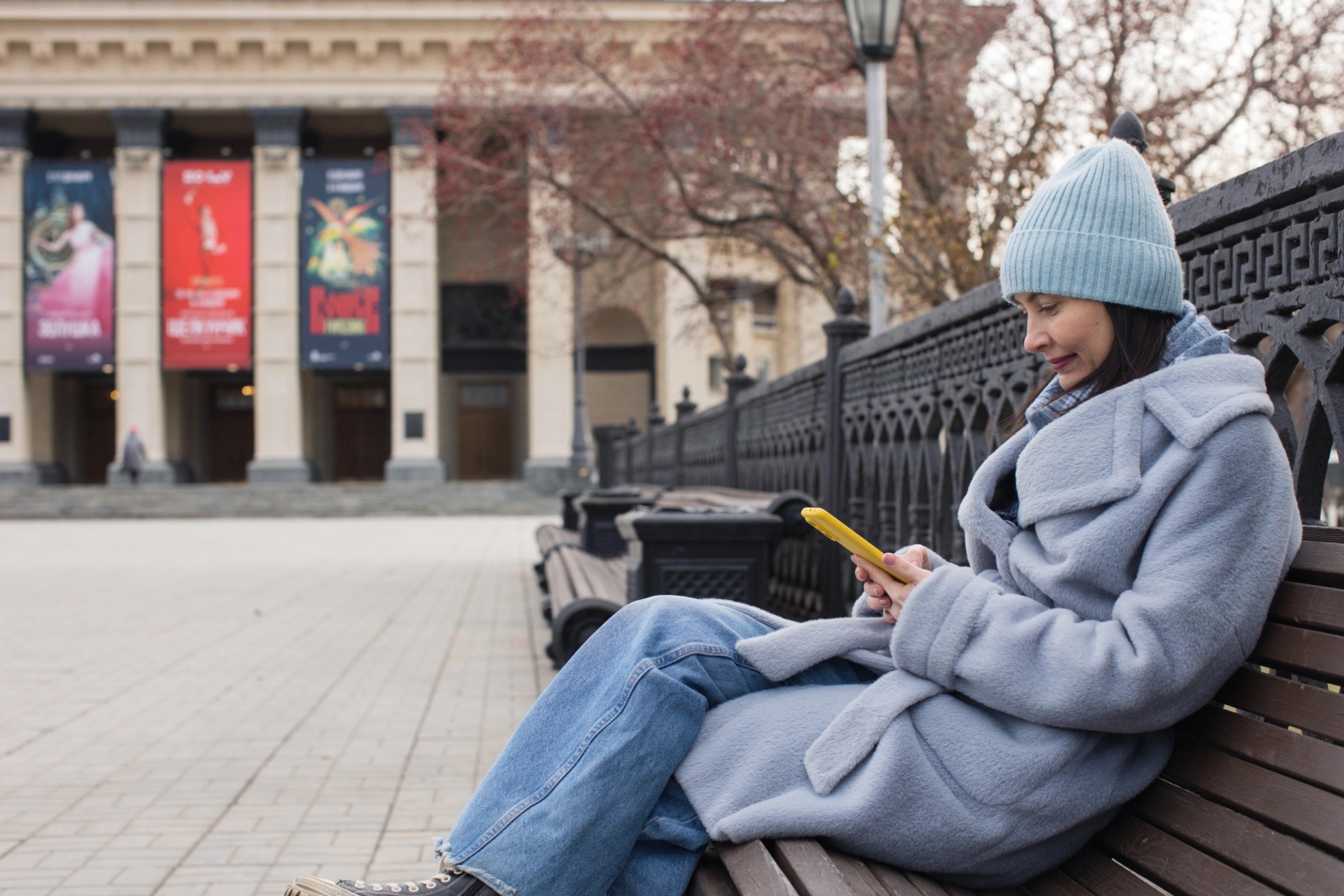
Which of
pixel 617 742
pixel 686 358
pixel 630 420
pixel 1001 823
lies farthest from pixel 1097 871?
pixel 686 358

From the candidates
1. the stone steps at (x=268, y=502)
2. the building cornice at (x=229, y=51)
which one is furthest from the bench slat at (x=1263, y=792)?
the building cornice at (x=229, y=51)

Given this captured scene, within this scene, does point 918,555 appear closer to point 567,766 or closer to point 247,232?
point 567,766

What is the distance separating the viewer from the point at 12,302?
129 ft

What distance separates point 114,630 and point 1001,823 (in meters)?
8.30

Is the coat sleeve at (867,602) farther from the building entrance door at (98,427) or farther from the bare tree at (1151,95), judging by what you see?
the building entrance door at (98,427)

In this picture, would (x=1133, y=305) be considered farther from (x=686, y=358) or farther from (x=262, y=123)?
(x=262, y=123)

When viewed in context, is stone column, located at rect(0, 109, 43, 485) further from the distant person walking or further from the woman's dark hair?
the woman's dark hair

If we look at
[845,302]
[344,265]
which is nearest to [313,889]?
[845,302]

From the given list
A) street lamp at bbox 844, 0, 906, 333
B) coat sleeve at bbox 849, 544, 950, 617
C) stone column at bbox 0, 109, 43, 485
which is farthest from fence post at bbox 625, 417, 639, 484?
stone column at bbox 0, 109, 43, 485

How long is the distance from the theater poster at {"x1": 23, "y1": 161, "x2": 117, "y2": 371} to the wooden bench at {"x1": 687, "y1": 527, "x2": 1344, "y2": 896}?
41086 mm

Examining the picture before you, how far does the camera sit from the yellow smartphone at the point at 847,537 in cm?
196

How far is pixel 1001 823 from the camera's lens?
1.84 meters

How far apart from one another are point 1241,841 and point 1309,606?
34 centimetres

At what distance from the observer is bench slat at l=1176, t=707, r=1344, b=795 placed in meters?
1.53
